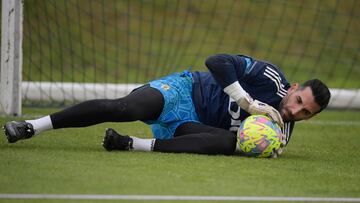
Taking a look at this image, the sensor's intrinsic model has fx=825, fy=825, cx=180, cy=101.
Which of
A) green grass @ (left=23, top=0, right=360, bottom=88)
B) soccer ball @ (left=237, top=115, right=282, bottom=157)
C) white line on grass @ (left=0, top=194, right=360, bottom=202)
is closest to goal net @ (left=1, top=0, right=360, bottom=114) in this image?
green grass @ (left=23, top=0, right=360, bottom=88)

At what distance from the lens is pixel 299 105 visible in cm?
606

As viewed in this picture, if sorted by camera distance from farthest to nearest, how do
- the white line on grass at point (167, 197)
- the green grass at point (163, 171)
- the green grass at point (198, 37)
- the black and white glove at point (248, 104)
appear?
the green grass at point (198, 37)
the black and white glove at point (248, 104)
the green grass at point (163, 171)
the white line on grass at point (167, 197)

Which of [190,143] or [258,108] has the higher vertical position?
[258,108]

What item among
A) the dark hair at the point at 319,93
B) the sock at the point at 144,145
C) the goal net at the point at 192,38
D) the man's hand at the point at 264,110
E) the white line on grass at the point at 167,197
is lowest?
the goal net at the point at 192,38

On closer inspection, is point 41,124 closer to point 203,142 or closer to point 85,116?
point 85,116

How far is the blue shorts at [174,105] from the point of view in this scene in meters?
6.28

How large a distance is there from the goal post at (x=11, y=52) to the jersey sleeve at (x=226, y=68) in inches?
116

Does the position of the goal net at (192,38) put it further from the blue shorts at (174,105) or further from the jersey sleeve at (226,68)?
the jersey sleeve at (226,68)

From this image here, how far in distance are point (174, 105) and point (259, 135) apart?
73 centimetres

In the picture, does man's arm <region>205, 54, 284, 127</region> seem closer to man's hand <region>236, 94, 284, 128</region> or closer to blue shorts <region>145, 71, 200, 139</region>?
man's hand <region>236, 94, 284, 128</region>

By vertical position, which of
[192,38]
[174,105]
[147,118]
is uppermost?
[174,105]

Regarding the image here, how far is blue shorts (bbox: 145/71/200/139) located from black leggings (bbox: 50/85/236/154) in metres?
0.05

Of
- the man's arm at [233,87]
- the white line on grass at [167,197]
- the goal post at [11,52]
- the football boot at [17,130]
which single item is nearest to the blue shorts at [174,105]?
the man's arm at [233,87]

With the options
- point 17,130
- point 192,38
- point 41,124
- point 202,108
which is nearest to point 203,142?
point 202,108
